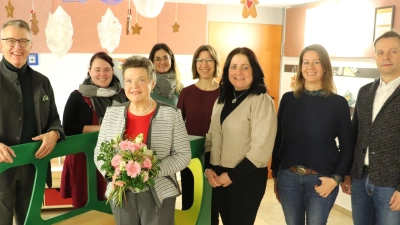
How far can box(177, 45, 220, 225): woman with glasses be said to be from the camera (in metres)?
2.88

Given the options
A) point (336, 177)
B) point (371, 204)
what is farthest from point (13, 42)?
point (371, 204)

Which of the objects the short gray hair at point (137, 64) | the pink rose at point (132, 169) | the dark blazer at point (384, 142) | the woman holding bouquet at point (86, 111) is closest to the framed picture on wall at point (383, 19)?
the dark blazer at point (384, 142)

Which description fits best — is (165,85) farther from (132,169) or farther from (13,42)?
(132,169)

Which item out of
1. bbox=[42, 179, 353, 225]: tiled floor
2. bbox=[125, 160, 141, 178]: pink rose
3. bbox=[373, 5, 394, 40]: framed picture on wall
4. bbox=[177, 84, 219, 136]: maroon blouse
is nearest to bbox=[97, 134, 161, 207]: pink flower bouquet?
bbox=[125, 160, 141, 178]: pink rose

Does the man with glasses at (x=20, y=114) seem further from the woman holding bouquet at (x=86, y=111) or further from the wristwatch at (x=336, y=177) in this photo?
the wristwatch at (x=336, y=177)

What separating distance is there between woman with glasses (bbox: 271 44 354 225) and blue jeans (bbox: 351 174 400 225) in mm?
139

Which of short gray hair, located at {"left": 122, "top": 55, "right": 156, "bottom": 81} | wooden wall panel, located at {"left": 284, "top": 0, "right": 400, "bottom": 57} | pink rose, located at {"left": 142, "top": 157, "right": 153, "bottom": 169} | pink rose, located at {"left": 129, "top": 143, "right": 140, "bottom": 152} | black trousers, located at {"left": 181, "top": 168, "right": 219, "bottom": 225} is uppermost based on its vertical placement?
wooden wall panel, located at {"left": 284, "top": 0, "right": 400, "bottom": 57}

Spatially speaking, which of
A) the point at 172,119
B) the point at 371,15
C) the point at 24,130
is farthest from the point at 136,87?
the point at 371,15

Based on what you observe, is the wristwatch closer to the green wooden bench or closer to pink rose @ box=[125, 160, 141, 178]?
the green wooden bench

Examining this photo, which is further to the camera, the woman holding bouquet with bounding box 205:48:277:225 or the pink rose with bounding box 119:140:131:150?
the woman holding bouquet with bounding box 205:48:277:225

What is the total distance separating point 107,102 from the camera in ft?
8.94

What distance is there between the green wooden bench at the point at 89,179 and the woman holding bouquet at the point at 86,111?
9.6 inches

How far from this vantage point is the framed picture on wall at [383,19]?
3.80 metres

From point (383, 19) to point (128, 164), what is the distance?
3.22 metres
